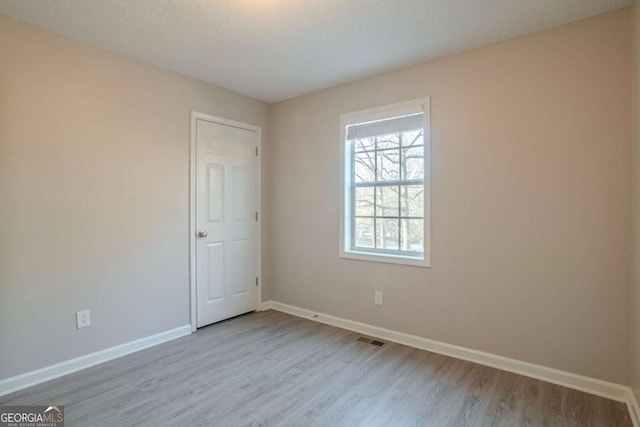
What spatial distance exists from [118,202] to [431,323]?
2788 millimetres

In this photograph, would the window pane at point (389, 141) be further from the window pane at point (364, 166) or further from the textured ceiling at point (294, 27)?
the textured ceiling at point (294, 27)

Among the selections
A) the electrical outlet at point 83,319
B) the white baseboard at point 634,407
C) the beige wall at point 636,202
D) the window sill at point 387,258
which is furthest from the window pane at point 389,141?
the electrical outlet at point 83,319

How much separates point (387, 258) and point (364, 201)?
617 millimetres

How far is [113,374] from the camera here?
2406 millimetres

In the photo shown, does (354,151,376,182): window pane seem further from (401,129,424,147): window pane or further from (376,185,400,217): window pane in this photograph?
(401,129,424,147): window pane

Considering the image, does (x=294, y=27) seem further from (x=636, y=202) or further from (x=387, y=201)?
(x=636, y=202)

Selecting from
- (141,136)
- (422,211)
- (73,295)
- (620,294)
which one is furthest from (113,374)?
(620,294)

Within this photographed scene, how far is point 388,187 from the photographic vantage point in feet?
10.3

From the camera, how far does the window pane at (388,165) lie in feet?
10.2

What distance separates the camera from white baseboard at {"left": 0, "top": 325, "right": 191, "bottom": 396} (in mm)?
2191

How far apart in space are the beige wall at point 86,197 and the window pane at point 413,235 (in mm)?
2059

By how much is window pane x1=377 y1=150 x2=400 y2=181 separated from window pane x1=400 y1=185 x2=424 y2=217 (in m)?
0.15

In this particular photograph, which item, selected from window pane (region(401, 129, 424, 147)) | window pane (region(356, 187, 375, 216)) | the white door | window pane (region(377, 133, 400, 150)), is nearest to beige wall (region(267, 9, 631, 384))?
window pane (region(401, 129, 424, 147))

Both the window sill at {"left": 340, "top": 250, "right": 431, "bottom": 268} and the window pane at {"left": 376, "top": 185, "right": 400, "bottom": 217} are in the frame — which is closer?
the window sill at {"left": 340, "top": 250, "right": 431, "bottom": 268}
